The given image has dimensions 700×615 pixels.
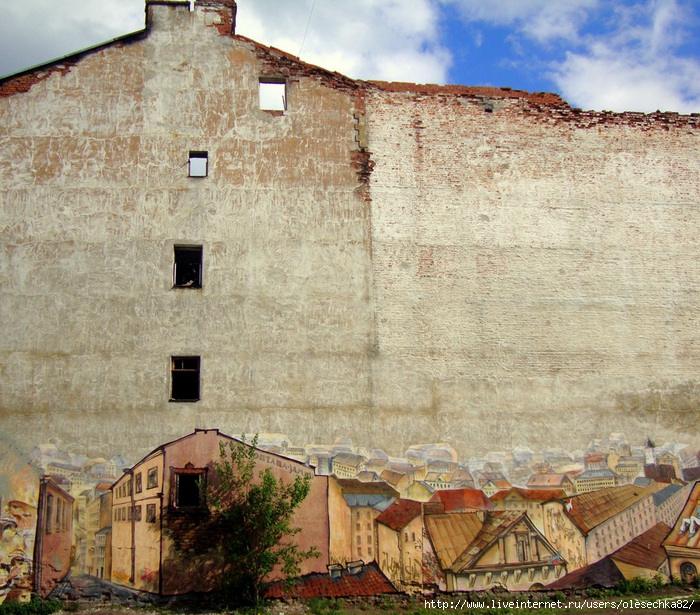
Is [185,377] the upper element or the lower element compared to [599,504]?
upper

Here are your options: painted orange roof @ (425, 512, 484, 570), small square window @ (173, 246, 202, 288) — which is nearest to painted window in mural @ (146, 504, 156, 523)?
small square window @ (173, 246, 202, 288)

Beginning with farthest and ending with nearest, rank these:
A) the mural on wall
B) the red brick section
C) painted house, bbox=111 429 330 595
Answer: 1. the red brick section
2. painted house, bbox=111 429 330 595
3. the mural on wall

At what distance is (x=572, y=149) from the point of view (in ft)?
50.6

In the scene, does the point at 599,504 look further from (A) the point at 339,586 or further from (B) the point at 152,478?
(B) the point at 152,478

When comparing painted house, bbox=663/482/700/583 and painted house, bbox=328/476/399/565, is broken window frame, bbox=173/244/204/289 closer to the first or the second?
painted house, bbox=328/476/399/565

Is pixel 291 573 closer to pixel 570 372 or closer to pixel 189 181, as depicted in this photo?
pixel 570 372

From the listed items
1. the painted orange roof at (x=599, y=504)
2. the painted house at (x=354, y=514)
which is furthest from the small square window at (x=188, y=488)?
the painted orange roof at (x=599, y=504)

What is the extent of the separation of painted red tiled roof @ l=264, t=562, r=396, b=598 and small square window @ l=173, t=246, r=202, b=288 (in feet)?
18.4

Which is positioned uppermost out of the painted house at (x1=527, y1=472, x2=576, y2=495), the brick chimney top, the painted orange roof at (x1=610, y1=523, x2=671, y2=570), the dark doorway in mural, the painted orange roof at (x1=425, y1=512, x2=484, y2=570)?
the brick chimney top

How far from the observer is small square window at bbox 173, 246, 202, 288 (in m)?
13.7

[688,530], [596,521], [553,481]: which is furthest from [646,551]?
[553,481]

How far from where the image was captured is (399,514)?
13047 mm

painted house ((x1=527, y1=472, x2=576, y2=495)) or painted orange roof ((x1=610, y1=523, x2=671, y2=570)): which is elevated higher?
painted house ((x1=527, y1=472, x2=576, y2=495))

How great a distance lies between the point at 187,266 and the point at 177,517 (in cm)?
465
